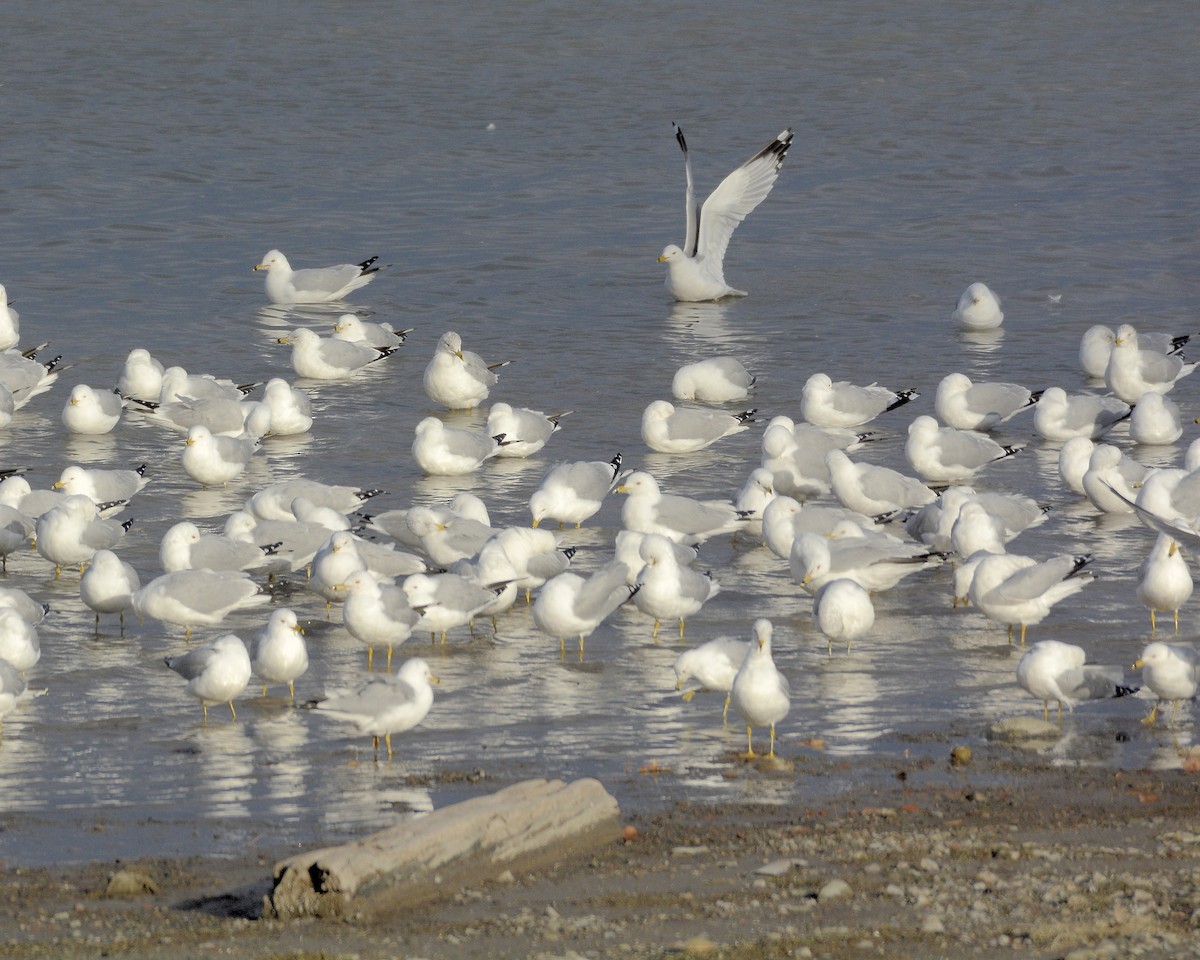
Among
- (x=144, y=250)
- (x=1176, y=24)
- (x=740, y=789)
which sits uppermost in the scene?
(x=1176, y=24)

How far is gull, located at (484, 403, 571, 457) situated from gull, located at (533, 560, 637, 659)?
435 centimetres

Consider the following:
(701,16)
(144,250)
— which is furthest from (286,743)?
(701,16)

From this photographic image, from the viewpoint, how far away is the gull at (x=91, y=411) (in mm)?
14234

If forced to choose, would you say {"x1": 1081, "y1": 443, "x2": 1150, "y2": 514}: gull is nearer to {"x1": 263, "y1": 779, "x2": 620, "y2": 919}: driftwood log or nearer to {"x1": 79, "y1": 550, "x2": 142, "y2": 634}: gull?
{"x1": 79, "y1": 550, "x2": 142, "y2": 634}: gull

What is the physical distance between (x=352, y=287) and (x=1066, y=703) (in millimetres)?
12855

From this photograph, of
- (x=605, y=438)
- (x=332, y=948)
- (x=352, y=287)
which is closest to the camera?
(x=332, y=948)

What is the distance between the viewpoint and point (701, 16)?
4169cm

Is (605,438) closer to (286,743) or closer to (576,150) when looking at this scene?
(286,743)

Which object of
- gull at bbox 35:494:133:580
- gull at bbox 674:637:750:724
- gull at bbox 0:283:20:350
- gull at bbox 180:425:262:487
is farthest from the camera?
gull at bbox 0:283:20:350

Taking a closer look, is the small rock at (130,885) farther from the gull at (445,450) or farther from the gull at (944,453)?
the gull at (944,453)

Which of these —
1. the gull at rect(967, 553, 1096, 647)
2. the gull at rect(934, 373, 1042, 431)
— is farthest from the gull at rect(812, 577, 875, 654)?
the gull at rect(934, 373, 1042, 431)

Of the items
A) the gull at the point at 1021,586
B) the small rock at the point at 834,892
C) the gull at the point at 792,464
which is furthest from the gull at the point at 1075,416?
the small rock at the point at 834,892

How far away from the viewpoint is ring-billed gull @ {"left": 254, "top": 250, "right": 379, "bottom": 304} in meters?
19.7

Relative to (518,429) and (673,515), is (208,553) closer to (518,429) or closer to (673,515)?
(673,515)
